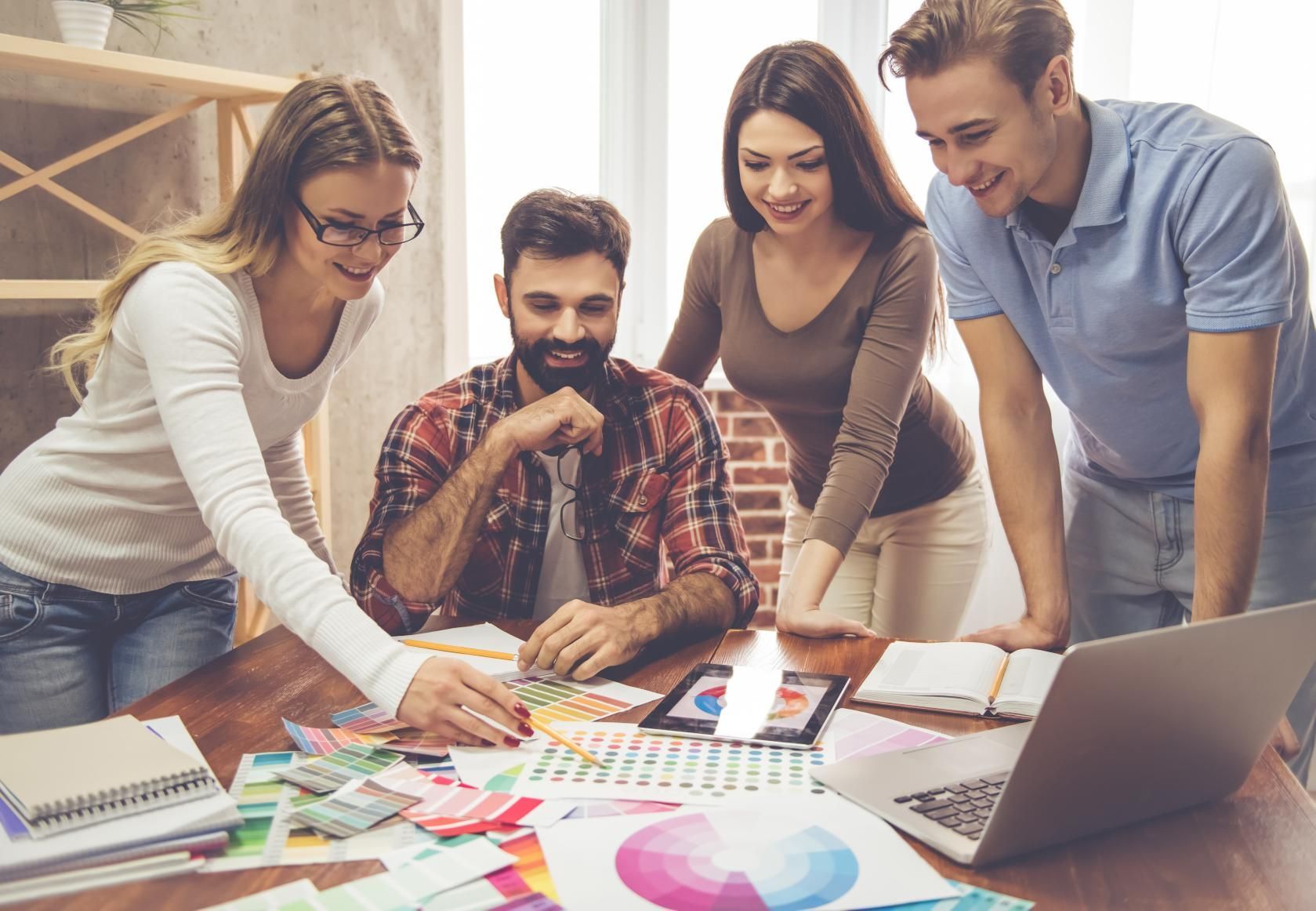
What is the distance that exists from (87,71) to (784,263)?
1.37 m

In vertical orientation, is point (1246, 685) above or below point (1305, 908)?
above

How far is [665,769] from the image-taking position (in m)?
1.02

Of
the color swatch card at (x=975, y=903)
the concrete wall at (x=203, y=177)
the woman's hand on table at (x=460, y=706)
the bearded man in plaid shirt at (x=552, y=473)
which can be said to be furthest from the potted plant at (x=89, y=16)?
the color swatch card at (x=975, y=903)

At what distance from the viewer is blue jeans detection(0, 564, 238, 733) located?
1.38 metres

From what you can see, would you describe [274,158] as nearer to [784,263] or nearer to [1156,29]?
[784,263]

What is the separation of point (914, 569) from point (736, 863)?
1236 millimetres

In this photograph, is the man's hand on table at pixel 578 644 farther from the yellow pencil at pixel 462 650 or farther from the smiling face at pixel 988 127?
the smiling face at pixel 988 127

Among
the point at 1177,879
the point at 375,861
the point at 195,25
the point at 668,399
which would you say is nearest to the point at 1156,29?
the point at 668,399

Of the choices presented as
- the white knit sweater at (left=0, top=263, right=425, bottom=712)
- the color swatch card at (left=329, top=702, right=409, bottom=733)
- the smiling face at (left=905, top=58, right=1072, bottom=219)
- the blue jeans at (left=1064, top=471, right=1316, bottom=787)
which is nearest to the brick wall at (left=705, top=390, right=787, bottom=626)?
the blue jeans at (left=1064, top=471, right=1316, bottom=787)

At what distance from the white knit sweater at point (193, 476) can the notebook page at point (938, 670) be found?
1.72ft

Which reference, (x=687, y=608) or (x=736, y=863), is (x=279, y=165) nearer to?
(x=687, y=608)

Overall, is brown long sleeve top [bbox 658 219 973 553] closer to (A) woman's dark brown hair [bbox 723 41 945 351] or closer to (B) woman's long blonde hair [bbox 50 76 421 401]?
(A) woman's dark brown hair [bbox 723 41 945 351]

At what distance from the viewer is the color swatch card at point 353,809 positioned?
2.95ft

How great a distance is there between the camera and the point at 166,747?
0.95 metres
